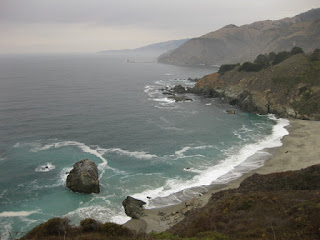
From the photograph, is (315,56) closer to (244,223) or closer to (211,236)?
(244,223)

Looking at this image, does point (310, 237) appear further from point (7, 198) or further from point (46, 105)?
point (46, 105)

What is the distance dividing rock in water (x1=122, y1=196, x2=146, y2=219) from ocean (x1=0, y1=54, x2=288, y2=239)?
922 mm

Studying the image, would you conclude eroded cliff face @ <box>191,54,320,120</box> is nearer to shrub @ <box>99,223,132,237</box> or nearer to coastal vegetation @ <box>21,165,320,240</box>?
coastal vegetation @ <box>21,165,320,240</box>

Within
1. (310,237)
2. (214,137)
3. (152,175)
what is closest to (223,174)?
(152,175)

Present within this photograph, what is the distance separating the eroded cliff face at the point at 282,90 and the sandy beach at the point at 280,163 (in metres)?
5.99

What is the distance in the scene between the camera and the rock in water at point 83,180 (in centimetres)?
3528

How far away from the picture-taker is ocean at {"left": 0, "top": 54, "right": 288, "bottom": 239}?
33.4 m

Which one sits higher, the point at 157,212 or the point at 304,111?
the point at 304,111

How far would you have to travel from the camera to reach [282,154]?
45.8 m

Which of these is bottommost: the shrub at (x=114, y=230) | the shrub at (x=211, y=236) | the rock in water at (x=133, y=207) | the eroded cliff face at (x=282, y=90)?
the rock in water at (x=133, y=207)

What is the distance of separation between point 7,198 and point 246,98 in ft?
225

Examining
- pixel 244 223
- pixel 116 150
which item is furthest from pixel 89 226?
pixel 116 150

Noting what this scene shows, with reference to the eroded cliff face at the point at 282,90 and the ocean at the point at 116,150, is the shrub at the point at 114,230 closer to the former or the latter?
the ocean at the point at 116,150

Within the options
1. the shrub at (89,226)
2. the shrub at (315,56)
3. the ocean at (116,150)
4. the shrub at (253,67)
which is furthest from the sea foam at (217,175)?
the shrub at (253,67)
